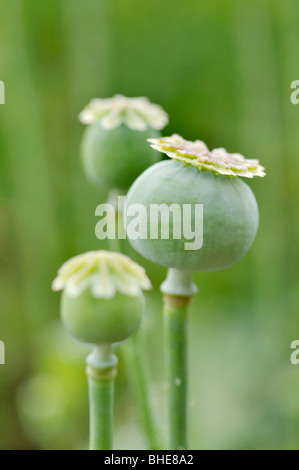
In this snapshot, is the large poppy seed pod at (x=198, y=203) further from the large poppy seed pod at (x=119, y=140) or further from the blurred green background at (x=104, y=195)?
the blurred green background at (x=104, y=195)

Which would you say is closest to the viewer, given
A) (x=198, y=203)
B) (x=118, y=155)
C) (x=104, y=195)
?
(x=198, y=203)

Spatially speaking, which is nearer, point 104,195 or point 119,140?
point 119,140

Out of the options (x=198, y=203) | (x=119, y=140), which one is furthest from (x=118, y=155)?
(x=198, y=203)

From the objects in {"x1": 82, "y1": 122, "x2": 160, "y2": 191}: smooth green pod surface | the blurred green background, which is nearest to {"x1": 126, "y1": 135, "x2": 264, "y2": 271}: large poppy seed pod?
{"x1": 82, "y1": 122, "x2": 160, "y2": 191}: smooth green pod surface

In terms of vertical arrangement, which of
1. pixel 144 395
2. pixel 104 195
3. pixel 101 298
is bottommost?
pixel 144 395

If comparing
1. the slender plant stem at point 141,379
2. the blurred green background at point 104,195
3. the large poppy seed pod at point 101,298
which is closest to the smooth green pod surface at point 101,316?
the large poppy seed pod at point 101,298

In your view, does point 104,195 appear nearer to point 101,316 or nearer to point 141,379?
point 141,379

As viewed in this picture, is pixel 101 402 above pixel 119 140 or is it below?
below
